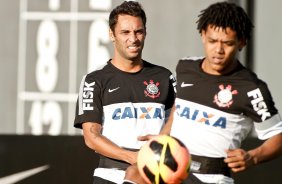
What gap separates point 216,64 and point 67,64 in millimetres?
3754

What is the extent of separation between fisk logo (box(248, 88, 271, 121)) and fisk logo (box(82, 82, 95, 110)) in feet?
4.29

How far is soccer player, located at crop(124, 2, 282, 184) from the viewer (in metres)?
5.36

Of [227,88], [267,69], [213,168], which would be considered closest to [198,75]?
[227,88]

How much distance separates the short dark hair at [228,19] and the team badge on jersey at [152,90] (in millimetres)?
868

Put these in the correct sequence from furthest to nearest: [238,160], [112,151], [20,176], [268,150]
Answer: [20,176], [112,151], [268,150], [238,160]

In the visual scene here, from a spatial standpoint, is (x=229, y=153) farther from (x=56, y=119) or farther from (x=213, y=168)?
(x=56, y=119)

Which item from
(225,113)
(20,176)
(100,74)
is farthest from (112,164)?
(20,176)

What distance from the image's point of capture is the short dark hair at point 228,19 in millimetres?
5379

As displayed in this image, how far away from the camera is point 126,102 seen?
618cm

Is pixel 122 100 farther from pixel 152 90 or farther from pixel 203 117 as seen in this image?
pixel 203 117

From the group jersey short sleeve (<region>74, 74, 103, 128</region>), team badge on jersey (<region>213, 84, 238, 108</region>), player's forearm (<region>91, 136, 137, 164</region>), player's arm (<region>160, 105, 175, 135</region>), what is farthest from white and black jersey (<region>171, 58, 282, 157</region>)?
jersey short sleeve (<region>74, 74, 103, 128</region>)

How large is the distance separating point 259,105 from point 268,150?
11.2 inches

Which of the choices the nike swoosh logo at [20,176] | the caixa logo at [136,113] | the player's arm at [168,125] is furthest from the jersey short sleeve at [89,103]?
the nike swoosh logo at [20,176]

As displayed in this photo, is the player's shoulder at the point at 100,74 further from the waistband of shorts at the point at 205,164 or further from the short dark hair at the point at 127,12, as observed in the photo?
the waistband of shorts at the point at 205,164
